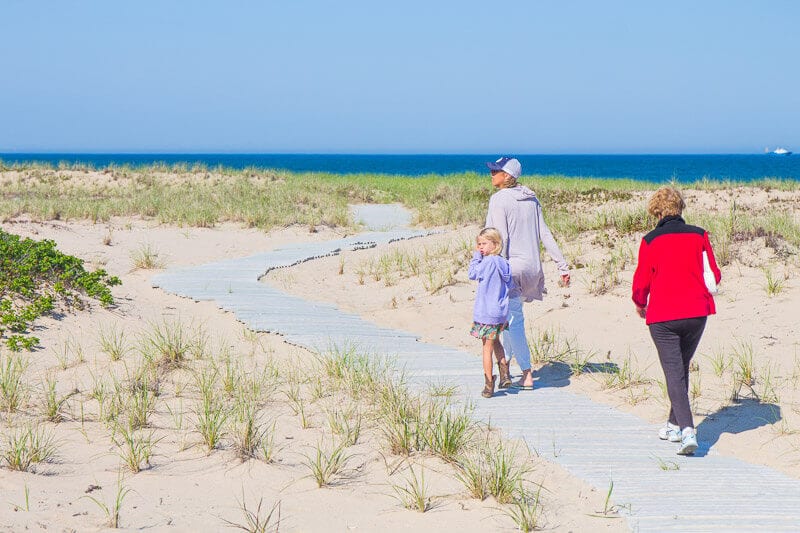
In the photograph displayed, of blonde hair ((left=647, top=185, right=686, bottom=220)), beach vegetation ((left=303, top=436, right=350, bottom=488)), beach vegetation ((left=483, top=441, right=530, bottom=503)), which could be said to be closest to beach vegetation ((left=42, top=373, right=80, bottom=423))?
beach vegetation ((left=303, top=436, right=350, bottom=488))

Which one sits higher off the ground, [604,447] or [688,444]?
[688,444]

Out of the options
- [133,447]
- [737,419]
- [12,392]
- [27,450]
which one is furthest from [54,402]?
[737,419]

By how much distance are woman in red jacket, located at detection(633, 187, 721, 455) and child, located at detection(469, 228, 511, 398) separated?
1.24 m

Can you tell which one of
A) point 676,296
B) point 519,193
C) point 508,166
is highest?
point 508,166

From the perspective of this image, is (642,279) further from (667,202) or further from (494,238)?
(494,238)

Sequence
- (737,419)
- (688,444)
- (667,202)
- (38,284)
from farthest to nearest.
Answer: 1. (38,284)
2. (737,419)
3. (667,202)
4. (688,444)

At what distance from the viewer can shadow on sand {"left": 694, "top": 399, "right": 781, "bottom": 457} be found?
5918 mm

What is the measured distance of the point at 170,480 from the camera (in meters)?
4.76

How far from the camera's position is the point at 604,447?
17.9 feet

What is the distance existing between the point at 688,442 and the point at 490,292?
190cm

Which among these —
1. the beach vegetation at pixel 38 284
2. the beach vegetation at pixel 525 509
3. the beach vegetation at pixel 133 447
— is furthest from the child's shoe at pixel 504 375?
the beach vegetation at pixel 38 284

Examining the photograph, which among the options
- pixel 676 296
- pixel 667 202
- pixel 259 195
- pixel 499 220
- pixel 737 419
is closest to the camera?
pixel 676 296

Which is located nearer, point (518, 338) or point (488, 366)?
point (488, 366)

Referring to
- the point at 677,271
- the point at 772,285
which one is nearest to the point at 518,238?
the point at 677,271
